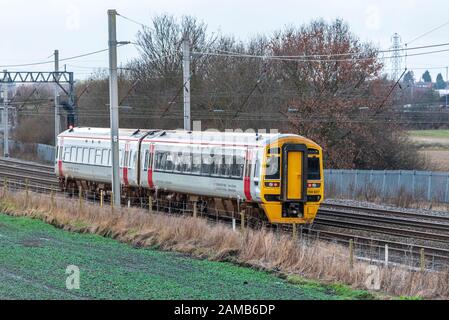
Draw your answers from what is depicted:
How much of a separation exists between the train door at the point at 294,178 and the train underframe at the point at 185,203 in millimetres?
885

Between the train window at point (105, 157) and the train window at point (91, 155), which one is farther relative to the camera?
the train window at point (91, 155)

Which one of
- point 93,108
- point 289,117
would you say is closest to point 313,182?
point 289,117

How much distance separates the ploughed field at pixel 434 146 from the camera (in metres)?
50.8

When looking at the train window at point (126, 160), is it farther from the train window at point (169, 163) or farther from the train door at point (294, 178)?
the train door at point (294, 178)

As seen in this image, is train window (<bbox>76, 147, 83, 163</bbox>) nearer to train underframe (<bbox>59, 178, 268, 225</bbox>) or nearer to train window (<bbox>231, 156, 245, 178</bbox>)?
train underframe (<bbox>59, 178, 268, 225</bbox>)

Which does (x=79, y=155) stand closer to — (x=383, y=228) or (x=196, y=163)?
(x=196, y=163)

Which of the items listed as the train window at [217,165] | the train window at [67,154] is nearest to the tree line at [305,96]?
the train window at [67,154]

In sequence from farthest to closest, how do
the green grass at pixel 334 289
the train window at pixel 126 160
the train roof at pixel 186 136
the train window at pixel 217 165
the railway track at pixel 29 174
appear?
the railway track at pixel 29 174 < the train window at pixel 126 160 < the train window at pixel 217 165 < the train roof at pixel 186 136 < the green grass at pixel 334 289

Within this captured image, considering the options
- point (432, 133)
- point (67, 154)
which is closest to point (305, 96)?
point (67, 154)

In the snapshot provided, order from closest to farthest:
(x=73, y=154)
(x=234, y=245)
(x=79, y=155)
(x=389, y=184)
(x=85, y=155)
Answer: (x=234, y=245)
(x=85, y=155)
(x=79, y=155)
(x=73, y=154)
(x=389, y=184)

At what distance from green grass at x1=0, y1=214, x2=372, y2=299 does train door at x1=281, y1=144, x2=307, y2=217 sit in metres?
6.17

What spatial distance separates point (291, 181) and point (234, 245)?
21.7ft

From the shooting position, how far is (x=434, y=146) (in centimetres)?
6319

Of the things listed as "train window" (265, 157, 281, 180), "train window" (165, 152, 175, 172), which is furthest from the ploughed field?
"train window" (265, 157, 281, 180)
